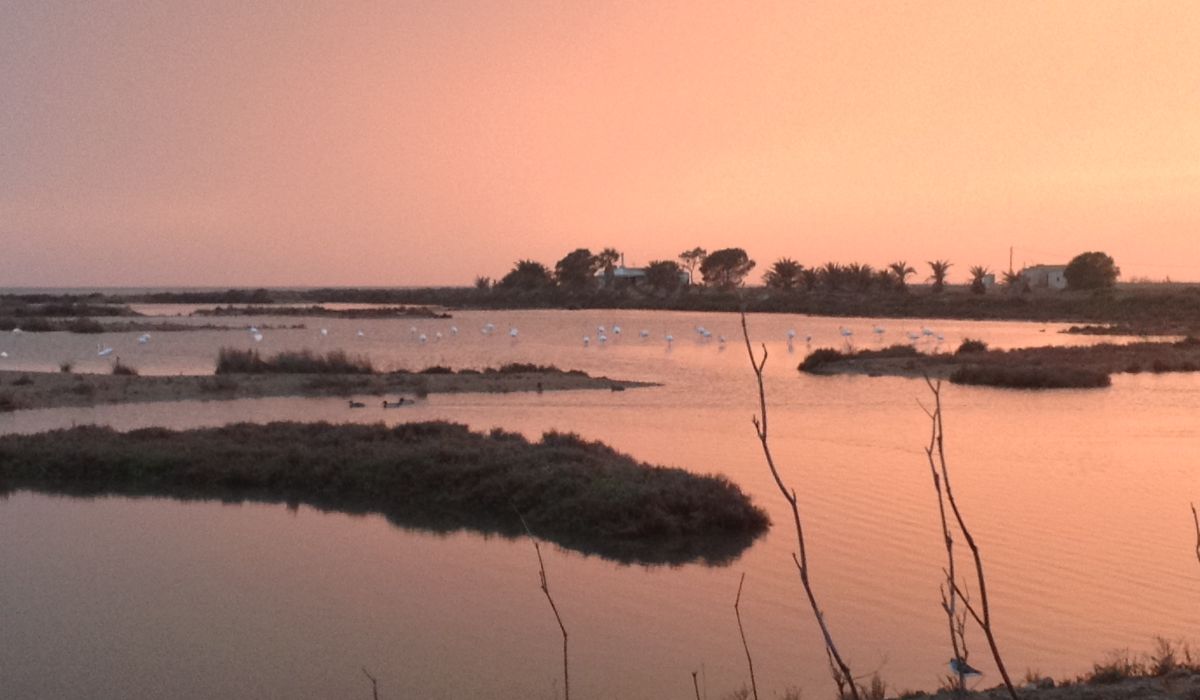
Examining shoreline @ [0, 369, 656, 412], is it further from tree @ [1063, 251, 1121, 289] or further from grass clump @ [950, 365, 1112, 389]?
tree @ [1063, 251, 1121, 289]

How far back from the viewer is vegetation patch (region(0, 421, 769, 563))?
1555 cm

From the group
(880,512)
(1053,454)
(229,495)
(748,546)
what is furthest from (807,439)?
(229,495)

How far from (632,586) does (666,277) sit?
113 metres

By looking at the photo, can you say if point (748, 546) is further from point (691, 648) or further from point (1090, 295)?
point (1090, 295)

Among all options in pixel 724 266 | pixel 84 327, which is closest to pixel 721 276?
pixel 724 266

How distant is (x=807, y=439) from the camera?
977 inches

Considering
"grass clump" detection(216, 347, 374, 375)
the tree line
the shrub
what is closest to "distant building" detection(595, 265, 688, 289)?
the tree line

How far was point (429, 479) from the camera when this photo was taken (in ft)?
60.1

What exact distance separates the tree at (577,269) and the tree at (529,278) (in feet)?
4.40

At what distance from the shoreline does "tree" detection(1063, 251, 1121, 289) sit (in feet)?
224

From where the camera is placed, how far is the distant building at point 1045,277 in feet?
346

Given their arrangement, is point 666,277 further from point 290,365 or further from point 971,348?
point 290,365

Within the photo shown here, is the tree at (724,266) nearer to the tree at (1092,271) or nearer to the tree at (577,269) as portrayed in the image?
the tree at (577,269)

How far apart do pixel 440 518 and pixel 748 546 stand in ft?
15.8
